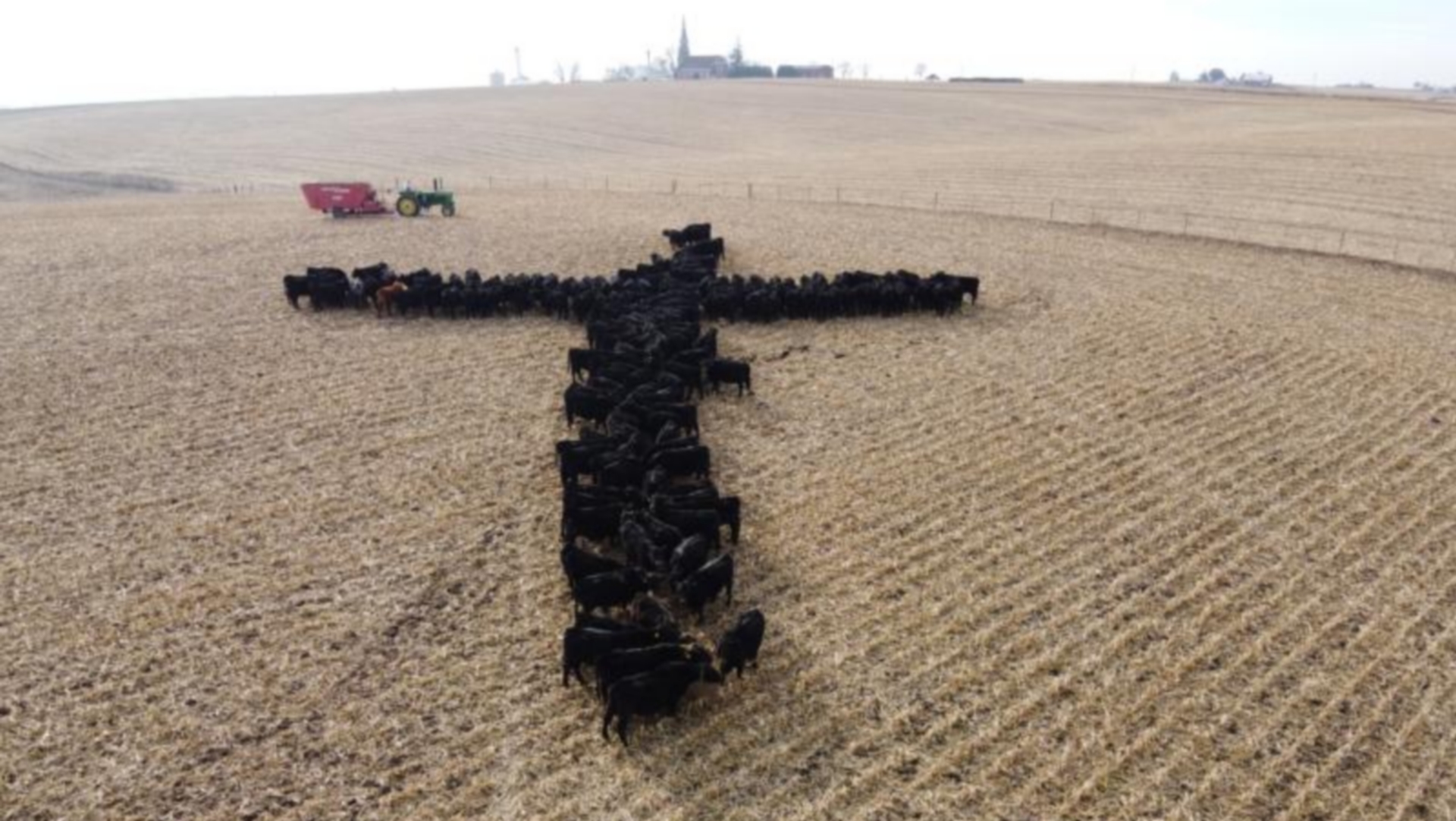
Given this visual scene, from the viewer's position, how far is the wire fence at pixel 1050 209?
102ft

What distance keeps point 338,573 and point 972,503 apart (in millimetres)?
8665

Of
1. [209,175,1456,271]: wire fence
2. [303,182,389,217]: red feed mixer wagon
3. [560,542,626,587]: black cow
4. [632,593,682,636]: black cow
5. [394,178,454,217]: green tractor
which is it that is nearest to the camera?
[632,593,682,636]: black cow

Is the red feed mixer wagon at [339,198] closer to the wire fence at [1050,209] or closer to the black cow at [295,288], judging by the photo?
the wire fence at [1050,209]

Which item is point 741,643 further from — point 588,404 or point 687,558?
point 588,404

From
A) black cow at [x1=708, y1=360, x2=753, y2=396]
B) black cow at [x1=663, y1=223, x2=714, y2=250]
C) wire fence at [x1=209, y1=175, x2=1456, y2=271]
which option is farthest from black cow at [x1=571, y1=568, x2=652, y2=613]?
wire fence at [x1=209, y1=175, x2=1456, y2=271]

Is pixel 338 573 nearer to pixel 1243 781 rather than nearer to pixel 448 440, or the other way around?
pixel 448 440

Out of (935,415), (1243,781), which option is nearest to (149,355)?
A: (935,415)

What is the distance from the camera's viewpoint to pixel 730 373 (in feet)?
60.1

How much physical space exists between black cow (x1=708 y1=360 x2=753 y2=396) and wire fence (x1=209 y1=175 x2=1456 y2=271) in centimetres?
2179

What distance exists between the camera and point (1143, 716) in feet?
32.1

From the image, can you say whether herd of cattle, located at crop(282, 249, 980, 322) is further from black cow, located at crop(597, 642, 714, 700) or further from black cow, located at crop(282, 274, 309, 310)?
black cow, located at crop(597, 642, 714, 700)

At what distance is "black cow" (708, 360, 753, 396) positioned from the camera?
18281 millimetres

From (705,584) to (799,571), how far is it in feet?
4.99

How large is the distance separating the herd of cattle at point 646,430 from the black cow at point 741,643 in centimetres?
2
